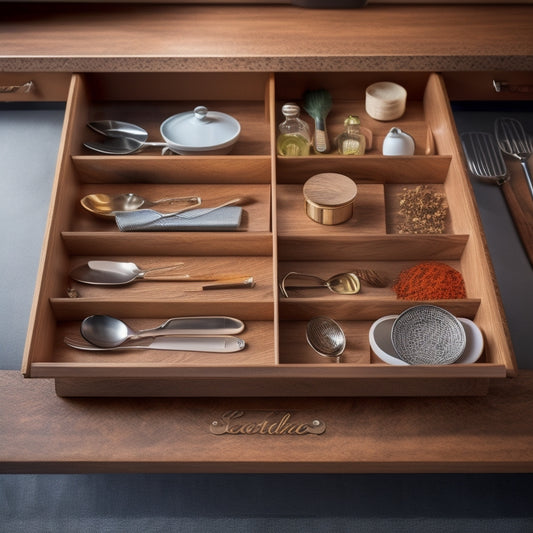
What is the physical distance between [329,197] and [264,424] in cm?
58

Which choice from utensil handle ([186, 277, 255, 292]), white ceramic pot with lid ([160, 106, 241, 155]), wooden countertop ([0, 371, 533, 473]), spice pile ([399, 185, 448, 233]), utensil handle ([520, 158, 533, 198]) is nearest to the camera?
wooden countertop ([0, 371, 533, 473])

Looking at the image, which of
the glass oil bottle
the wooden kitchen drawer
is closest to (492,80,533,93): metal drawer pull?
the glass oil bottle

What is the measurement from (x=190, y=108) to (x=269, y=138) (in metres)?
0.27

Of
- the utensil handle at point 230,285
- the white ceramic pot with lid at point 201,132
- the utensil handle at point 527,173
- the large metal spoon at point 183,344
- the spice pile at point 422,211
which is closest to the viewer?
the large metal spoon at point 183,344

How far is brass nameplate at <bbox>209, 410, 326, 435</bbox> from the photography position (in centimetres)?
139

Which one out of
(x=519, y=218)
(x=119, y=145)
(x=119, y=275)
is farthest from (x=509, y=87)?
(x=119, y=275)

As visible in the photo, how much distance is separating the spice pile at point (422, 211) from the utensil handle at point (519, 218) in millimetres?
243

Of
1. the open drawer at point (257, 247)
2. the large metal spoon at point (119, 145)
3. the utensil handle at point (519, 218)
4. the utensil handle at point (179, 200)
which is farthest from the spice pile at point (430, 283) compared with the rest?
the large metal spoon at point (119, 145)

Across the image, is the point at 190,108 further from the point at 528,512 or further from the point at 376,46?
the point at 528,512

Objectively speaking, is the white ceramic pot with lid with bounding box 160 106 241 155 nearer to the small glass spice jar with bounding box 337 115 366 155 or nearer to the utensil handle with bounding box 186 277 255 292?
the small glass spice jar with bounding box 337 115 366 155

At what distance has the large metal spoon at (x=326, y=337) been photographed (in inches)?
58.7

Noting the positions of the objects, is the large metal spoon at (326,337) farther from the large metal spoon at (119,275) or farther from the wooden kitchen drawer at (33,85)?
the wooden kitchen drawer at (33,85)

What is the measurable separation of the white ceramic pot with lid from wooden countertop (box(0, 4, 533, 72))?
0.14 metres

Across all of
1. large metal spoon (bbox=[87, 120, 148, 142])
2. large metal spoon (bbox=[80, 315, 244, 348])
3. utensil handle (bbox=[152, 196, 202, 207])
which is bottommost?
large metal spoon (bbox=[80, 315, 244, 348])
